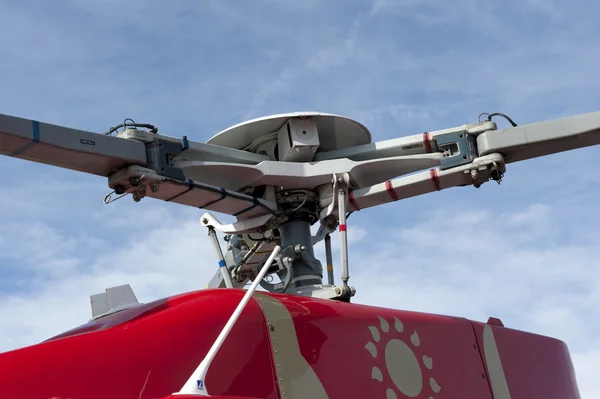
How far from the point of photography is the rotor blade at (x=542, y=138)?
860cm

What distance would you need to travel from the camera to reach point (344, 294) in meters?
8.17

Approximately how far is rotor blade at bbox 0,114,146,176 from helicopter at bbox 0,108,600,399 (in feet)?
0.05

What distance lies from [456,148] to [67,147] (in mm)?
4198

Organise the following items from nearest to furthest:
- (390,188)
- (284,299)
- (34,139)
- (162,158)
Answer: (284,299) → (34,139) → (162,158) → (390,188)

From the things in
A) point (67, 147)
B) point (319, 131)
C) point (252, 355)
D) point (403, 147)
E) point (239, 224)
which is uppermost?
point (319, 131)

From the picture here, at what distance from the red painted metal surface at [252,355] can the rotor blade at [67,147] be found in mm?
2728

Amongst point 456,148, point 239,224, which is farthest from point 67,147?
point 456,148

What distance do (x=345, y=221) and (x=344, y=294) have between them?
3.52ft

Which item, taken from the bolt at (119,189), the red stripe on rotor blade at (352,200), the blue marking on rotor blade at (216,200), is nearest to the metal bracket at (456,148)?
the red stripe on rotor blade at (352,200)

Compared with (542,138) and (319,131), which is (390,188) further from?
(542,138)

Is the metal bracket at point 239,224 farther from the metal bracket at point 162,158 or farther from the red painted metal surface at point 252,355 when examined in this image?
the red painted metal surface at point 252,355

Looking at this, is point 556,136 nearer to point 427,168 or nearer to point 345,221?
point 427,168

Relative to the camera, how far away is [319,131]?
9.55 metres

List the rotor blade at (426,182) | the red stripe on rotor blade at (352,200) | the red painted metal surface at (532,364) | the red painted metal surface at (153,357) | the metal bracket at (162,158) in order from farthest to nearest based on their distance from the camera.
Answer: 1. the red stripe on rotor blade at (352,200)
2. the rotor blade at (426,182)
3. the metal bracket at (162,158)
4. the red painted metal surface at (532,364)
5. the red painted metal surface at (153,357)
